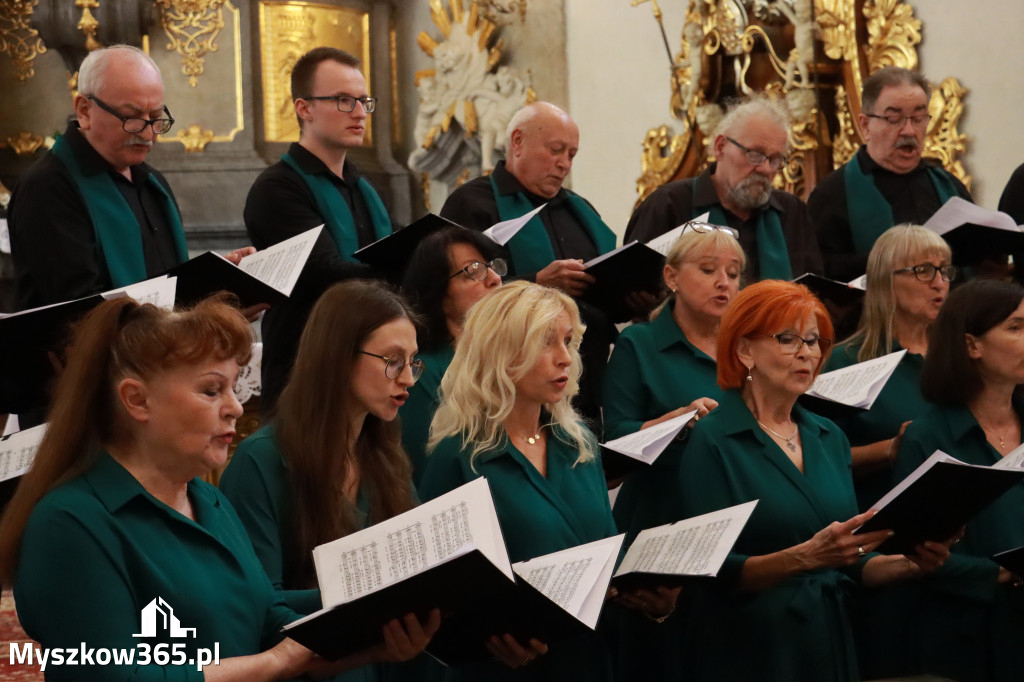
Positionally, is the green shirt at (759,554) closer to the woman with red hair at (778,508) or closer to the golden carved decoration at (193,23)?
the woman with red hair at (778,508)

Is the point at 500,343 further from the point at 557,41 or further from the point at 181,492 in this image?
the point at 557,41

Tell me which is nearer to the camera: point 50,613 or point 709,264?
point 50,613

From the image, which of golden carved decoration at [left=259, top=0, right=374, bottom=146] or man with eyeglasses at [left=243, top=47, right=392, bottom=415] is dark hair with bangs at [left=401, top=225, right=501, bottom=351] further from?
golden carved decoration at [left=259, top=0, right=374, bottom=146]

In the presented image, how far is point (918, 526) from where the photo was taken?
3305mm

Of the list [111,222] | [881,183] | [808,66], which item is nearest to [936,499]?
[111,222]

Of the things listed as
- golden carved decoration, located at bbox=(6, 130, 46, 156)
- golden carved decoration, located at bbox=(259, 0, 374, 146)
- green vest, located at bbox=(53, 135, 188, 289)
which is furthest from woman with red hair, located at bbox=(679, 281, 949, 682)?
golden carved decoration, located at bbox=(6, 130, 46, 156)

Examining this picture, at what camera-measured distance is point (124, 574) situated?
233cm

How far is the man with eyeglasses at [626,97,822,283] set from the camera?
514 cm

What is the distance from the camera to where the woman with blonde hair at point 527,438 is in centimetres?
327

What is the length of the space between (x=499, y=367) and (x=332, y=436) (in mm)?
475

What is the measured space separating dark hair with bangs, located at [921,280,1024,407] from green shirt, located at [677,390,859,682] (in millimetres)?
559

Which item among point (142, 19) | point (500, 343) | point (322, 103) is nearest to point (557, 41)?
point (142, 19)

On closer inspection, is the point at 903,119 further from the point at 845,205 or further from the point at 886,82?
the point at 845,205

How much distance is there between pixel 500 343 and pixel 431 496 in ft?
1.32
